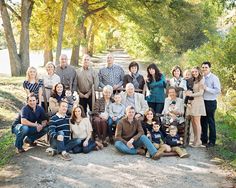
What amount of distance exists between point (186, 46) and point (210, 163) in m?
23.0

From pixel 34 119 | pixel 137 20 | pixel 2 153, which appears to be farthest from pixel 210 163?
pixel 137 20

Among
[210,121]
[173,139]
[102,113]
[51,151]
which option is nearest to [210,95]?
[210,121]

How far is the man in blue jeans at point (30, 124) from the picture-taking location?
7586 mm

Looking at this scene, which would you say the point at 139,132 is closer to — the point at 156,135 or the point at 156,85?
the point at 156,135

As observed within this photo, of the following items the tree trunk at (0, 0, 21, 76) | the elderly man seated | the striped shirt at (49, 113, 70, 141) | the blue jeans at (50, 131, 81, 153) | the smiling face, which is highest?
the tree trunk at (0, 0, 21, 76)

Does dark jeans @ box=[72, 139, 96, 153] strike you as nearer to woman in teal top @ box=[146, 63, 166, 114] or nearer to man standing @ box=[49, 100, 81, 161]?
man standing @ box=[49, 100, 81, 161]

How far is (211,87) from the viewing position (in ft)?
26.4

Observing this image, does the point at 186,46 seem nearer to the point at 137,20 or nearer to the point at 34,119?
the point at 137,20

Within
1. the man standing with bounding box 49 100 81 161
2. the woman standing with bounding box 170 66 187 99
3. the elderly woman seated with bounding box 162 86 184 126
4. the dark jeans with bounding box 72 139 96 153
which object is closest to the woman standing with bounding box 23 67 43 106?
the man standing with bounding box 49 100 81 161

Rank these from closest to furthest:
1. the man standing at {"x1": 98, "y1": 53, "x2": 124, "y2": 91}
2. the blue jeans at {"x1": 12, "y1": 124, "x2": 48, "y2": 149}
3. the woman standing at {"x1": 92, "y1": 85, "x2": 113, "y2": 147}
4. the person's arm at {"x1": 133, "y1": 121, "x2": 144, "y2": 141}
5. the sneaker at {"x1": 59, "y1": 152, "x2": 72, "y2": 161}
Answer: the sneaker at {"x1": 59, "y1": 152, "x2": 72, "y2": 161}, the blue jeans at {"x1": 12, "y1": 124, "x2": 48, "y2": 149}, the person's arm at {"x1": 133, "y1": 121, "x2": 144, "y2": 141}, the woman standing at {"x1": 92, "y1": 85, "x2": 113, "y2": 147}, the man standing at {"x1": 98, "y1": 53, "x2": 124, "y2": 91}

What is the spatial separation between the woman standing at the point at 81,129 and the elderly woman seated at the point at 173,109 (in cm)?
163

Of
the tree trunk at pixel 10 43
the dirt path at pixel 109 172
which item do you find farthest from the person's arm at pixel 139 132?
the tree trunk at pixel 10 43

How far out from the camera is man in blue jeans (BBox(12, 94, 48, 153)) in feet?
24.9

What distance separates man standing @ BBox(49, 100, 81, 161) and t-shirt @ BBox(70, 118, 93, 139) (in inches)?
4.1
